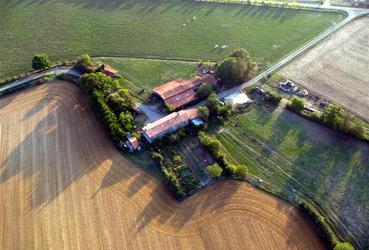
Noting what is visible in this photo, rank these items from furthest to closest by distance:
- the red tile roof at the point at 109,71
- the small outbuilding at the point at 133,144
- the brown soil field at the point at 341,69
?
1. the red tile roof at the point at 109,71
2. the brown soil field at the point at 341,69
3. the small outbuilding at the point at 133,144

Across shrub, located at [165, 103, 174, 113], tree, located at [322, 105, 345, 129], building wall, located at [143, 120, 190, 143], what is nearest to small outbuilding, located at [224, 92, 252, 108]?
building wall, located at [143, 120, 190, 143]

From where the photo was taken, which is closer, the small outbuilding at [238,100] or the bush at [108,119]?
the bush at [108,119]

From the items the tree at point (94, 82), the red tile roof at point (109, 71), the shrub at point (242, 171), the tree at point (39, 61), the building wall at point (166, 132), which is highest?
the tree at point (39, 61)

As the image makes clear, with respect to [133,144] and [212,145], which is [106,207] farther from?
[212,145]

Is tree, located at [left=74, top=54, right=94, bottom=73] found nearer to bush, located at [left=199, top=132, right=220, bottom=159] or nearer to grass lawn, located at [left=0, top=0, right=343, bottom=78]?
grass lawn, located at [left=0, top=0, right=343, bottom=78]

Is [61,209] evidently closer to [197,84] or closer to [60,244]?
[60,244]

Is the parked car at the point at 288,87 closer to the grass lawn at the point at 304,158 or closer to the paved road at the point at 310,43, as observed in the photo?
the paved road at the point at 310,43

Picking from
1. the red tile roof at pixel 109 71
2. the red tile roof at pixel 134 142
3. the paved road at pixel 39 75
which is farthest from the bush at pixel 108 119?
the paved road at pixel 39 75

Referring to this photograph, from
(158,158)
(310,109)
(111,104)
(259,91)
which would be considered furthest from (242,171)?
(111,104)
